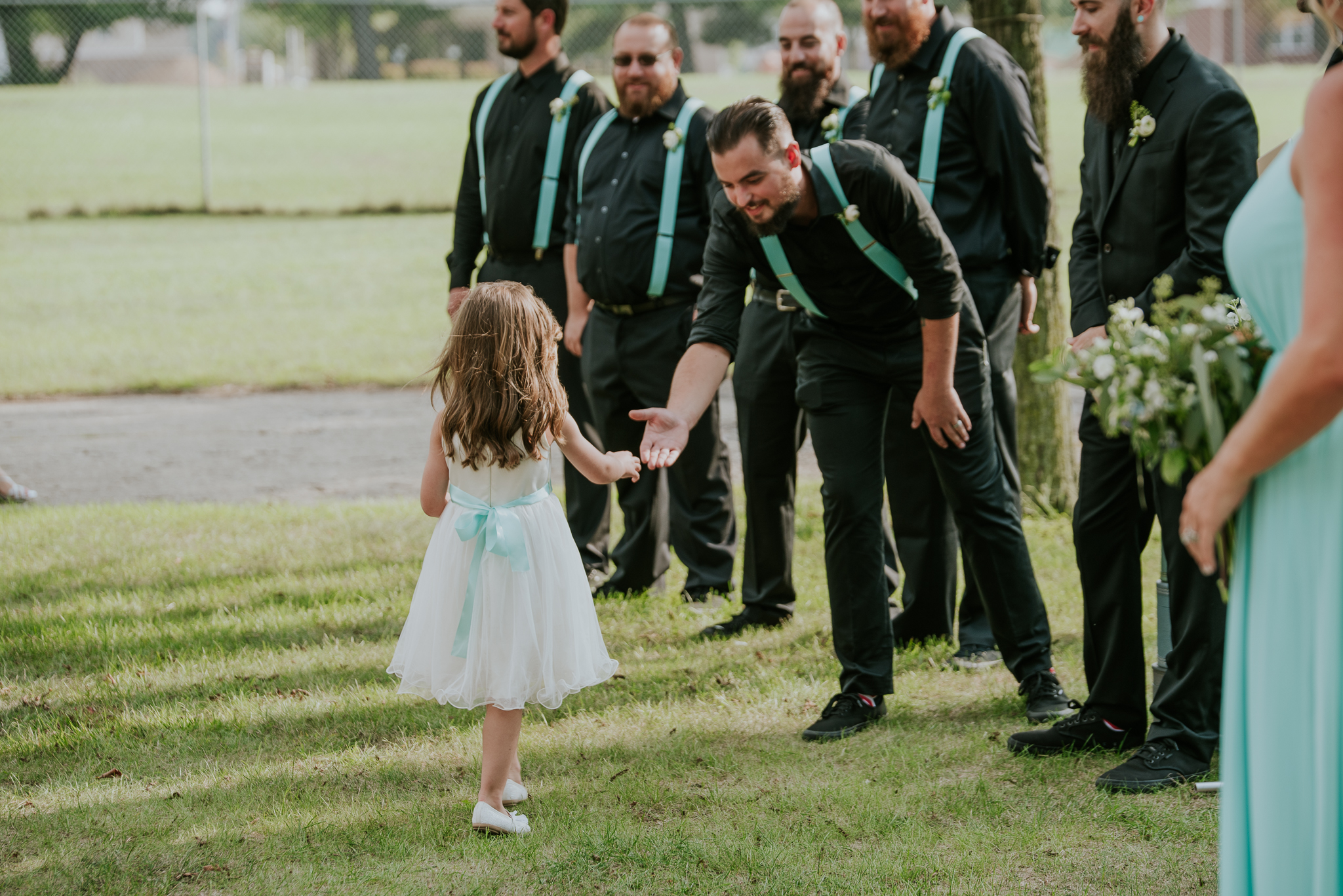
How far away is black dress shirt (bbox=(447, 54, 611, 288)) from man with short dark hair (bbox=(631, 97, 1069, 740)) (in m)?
1.86

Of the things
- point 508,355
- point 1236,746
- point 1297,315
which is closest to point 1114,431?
point 1297,315

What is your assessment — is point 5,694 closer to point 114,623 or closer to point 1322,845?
point 114,623

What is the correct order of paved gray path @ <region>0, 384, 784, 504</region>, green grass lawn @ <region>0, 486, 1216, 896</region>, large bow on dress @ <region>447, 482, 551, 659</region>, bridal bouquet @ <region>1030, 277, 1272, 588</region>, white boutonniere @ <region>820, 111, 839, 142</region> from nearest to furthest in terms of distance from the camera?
bridal bouquet @ <region>1030, 277, 1272, 588</region> → green grass lawn @ <region>0, 486, 1216, 896</region> → large bow on dress @ <region>447, 482, 551, 659</region> → white boutonniere @ <region>820, 111, 839, 142</region> → paved gray path @ <region>0, 384, 784, 504</region>

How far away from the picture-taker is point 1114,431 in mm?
2580

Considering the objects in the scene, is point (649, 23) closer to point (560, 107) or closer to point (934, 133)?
point (560, 107)

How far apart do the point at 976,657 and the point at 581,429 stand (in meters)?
2.26

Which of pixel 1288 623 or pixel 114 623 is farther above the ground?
pixel 1288 623

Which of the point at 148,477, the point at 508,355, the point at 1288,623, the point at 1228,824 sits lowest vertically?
the point at 148,477

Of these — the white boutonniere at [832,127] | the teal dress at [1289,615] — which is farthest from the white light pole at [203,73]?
the teal dress at [1289,615]

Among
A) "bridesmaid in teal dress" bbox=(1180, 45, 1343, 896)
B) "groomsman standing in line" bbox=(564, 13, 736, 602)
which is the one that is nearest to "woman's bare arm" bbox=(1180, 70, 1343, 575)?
"bridesmaid in teal dress" bbox=(1180, 45, 1343, 896)

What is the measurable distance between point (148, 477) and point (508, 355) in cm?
575

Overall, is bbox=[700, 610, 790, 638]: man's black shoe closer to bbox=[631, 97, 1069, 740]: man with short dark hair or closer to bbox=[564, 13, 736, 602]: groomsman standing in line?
bbox=[564, 13, 736, 602]: groomsman standing in line

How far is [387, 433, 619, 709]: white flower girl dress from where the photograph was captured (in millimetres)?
3686

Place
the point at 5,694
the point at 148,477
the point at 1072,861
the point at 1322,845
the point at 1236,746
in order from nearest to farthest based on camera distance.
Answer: the point at 1322,845 < the point at 1236,746 < the point at 1072,861 < the point at 5,694 < the point at 148,477
